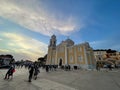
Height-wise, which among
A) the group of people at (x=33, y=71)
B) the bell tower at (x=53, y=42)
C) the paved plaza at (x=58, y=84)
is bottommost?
the paved plaza at (x=58, y=84)

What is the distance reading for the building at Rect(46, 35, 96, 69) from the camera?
38.2m

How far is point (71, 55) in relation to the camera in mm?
43375

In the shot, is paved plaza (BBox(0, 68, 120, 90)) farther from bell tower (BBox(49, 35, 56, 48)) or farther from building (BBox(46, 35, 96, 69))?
bell tower (BBox(49, 35, 56, 48))

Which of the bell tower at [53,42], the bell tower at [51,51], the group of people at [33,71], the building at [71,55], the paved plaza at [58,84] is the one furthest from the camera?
the bell tower at [53,42]

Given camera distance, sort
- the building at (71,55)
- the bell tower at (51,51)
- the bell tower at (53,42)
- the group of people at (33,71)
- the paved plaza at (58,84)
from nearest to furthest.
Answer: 1. the paved plaza at (58,84)
2. the group of people at (33,71)
3. the building at (71,55)
4. the bell tower at (51,51)
5. the bell tower at (53,42)

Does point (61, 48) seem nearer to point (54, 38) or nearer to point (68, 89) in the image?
point (54, 38)

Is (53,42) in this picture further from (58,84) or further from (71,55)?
(58,84)

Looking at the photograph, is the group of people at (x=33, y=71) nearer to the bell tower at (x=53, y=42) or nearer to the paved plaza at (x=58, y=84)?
the paved plaza at (x=58, y=84)

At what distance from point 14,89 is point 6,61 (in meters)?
30.1

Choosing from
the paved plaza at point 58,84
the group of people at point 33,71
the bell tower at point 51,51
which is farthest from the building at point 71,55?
the group of people at point 33,71

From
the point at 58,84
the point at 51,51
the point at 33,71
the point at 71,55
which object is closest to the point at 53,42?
the point at 51,51

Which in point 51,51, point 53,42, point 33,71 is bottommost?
point 33,71

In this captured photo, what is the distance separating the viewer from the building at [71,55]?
1506 inches

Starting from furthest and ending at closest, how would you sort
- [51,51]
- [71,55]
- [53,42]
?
1. [53,42]
2. [51,51]
3. [71,55]
